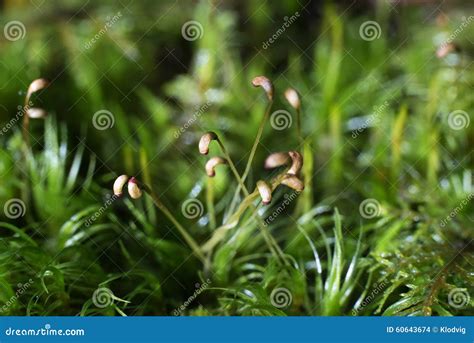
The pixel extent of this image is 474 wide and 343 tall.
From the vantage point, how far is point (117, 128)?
120 cm

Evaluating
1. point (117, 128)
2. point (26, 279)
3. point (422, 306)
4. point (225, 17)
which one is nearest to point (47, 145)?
point (117, 128)

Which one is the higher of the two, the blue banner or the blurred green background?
the blurred green background

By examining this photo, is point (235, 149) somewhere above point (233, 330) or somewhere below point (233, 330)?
above

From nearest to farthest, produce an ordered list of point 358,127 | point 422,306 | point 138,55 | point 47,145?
point 422,306
point 47,145
point 358,127
point 138,55

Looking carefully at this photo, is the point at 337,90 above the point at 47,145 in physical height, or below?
above

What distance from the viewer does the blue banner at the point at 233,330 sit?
92 cm

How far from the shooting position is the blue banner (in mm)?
920

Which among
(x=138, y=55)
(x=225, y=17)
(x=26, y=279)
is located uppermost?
(x=225, y=17)

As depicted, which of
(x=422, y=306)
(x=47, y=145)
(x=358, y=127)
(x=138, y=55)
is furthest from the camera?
(x=138, y=55)

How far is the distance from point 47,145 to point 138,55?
1.08 ft

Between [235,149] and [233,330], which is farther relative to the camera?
[235,149]

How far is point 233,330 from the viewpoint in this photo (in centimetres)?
93

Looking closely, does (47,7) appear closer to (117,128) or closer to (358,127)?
(117,128)

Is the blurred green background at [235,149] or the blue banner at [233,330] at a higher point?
the blurred green background at [235,149]
